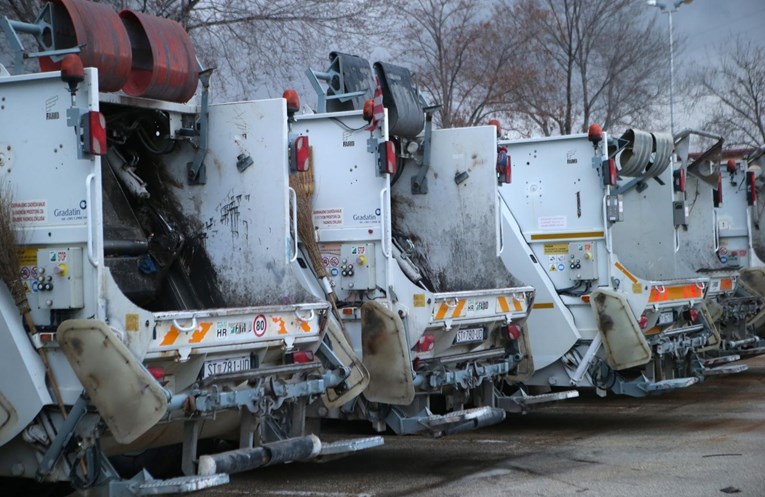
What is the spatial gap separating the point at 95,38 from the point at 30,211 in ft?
3.82

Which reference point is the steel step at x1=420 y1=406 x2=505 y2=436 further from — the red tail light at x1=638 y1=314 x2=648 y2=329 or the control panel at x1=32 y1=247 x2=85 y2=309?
the control panel at x1=32 y1=247 x2=85 y2=309

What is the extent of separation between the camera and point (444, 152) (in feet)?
33.9

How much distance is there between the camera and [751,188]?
15.8 m

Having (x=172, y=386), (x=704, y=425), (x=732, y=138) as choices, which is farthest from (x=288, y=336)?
(x=732, y=138)

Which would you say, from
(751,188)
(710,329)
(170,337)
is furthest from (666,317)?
(170,337)

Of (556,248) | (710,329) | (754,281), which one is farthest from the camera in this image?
(754,281)

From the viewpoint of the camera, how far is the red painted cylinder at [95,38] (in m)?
6.96

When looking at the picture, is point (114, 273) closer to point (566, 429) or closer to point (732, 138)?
point (566, 429)

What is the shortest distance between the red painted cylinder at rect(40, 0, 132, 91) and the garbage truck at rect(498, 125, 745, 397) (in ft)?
17.6

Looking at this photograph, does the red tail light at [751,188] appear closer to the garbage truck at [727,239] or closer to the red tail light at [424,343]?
the garbage truck at [727,239]

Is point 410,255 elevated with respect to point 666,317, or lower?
elevated

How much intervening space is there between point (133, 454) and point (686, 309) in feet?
23.2

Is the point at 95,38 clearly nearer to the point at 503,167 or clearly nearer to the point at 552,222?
the point at 503,167

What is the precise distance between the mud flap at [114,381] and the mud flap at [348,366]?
84.1 inches
